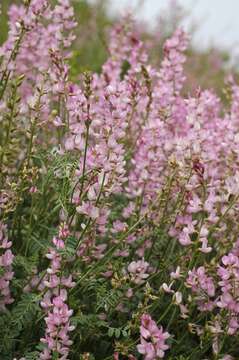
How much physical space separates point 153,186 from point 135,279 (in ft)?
1.62

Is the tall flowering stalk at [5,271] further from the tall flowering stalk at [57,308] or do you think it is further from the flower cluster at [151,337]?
the flower cluster at [151,337]

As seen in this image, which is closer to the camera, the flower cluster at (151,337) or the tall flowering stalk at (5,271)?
the flower cluster at (151,337)

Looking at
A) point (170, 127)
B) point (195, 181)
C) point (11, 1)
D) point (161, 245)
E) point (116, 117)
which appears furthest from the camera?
point (11, 1)

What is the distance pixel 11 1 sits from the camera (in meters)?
6.34

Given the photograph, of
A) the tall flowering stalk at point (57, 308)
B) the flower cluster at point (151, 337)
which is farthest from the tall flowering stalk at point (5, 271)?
the flower cluster at point (151, 337)

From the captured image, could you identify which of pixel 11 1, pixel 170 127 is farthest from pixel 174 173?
pixel 11 1

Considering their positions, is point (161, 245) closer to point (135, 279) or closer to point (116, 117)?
point (135, 279)

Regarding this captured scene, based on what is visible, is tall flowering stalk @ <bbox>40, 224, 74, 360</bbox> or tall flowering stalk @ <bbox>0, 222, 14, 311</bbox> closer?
tall flowering stalk @ <bbox>40, 224, 74, 360</bbox>

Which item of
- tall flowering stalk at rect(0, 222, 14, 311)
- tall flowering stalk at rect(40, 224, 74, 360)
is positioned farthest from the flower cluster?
tall flowering stalk at rect(0, 222, 14, 311)

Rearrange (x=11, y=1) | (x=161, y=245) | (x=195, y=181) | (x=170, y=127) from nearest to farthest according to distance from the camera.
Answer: (x=195, y=181)
(x=161, y=245)
(x=170, y=127)
(x=11, y=1)

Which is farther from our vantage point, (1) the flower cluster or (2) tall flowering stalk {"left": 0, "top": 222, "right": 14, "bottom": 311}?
(2) tall flowering stalk {"left": 0, "top": 222, "right": 14, "bottom": 311}

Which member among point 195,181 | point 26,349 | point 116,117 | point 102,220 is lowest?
point 26,349

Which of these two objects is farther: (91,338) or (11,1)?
(11,1)

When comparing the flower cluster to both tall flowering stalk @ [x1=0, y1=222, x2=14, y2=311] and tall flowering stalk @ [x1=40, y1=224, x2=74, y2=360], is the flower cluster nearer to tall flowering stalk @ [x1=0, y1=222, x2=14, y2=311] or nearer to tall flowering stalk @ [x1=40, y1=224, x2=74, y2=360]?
tall flowering stalk @ [x1=40, y1=224, x2=74, y2=360]
